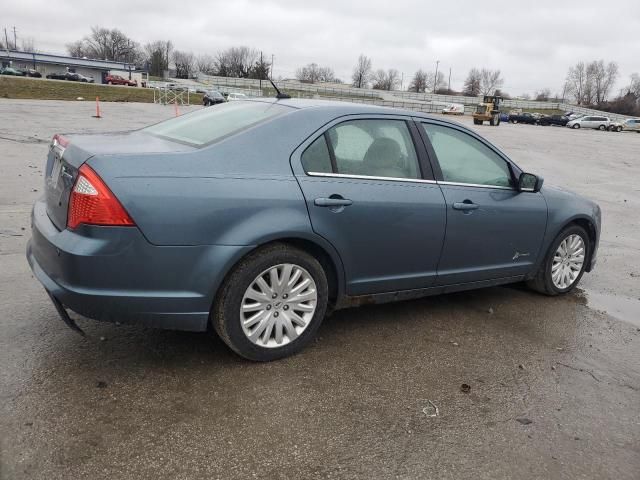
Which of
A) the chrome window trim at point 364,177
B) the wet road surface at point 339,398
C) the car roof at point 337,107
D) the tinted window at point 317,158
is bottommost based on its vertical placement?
the wet road surface at point 339,398

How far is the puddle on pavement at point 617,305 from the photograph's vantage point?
4.97 metres

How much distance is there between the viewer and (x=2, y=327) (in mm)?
3783

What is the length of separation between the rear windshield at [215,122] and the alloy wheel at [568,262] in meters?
2.99

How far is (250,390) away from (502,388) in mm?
1543

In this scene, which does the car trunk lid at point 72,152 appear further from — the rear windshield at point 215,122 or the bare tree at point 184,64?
the bare tree at point 184,64

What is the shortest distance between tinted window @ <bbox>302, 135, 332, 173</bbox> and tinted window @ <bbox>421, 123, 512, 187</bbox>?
977 mm

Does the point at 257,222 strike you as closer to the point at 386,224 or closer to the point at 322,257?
the point at 322,257

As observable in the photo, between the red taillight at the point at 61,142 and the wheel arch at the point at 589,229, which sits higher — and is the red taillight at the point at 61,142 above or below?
above

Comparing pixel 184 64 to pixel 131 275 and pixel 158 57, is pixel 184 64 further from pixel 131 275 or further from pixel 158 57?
pixel 131 275

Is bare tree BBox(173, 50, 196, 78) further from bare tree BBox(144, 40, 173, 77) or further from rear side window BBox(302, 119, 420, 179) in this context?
rear side window BBox(302, 119, 420, 179)

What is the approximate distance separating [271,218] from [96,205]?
95 centimetres

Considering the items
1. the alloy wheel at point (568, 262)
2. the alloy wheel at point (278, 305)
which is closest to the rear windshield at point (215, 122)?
the alloy wheel at point (278, 305)

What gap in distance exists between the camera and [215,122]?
156 inches

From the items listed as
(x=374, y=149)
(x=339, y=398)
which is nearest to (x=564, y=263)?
(x=374, y=149)
